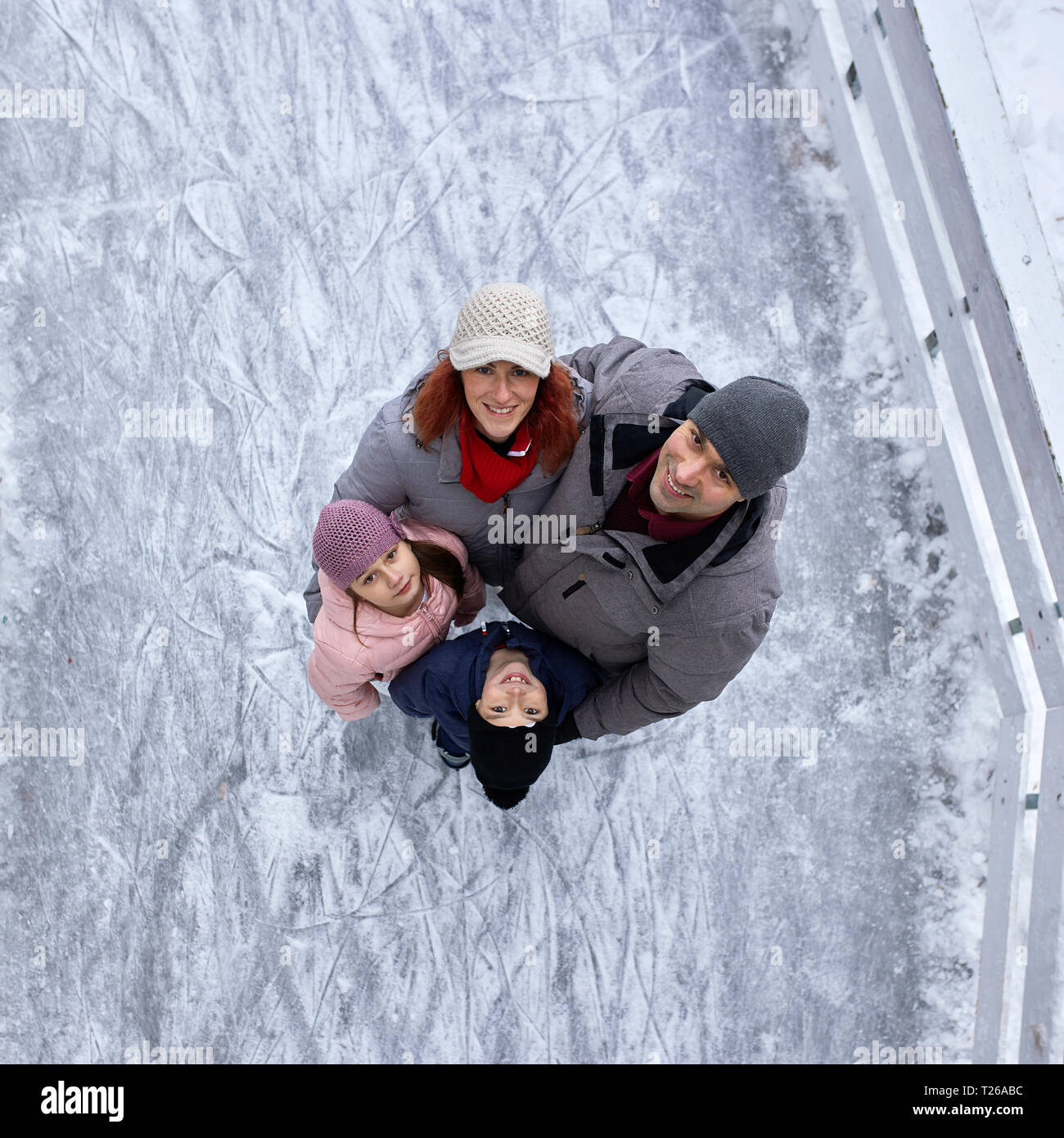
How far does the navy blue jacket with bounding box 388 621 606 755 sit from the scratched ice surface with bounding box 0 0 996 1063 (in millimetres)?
749

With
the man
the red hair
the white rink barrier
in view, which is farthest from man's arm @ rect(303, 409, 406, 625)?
the white rink barrier

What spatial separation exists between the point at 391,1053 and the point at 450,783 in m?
0.94

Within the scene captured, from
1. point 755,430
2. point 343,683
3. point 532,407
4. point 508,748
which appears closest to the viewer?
point 755,430

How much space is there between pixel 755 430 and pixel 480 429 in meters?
0.63

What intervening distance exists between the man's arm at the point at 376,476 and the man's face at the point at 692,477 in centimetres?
67

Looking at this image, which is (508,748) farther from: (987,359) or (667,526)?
(987,359)

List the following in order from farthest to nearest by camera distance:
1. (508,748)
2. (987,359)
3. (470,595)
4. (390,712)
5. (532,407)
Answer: (390,712)
(987,359)
(470,595)
(508,748)
(532,407)

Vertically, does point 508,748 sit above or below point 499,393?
below

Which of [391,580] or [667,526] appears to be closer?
[667,526]

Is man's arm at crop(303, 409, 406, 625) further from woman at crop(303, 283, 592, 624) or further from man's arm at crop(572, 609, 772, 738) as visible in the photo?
man's arm at crop(572, 609, 772, 738)

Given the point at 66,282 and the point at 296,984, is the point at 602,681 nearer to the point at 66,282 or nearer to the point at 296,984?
the point at 296,984

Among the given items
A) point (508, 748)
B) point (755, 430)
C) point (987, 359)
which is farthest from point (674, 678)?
point (987, 359)

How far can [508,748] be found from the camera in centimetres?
201
